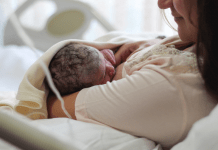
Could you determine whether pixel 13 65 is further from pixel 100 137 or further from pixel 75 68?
pixel 100 137

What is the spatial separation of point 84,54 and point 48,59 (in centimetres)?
11

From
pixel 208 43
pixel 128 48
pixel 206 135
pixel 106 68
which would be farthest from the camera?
pixel 128 48

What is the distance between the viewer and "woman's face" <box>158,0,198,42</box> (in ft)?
1.73

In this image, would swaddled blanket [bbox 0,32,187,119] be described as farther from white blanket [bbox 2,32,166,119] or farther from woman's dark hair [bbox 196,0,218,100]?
woman's dark hair [bbox 196,0,218,100]

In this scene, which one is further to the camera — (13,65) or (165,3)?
(13,65)

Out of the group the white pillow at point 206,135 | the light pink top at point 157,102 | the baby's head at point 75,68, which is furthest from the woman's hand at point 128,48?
the white pillow at point 206,135

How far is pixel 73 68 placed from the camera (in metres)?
0.63

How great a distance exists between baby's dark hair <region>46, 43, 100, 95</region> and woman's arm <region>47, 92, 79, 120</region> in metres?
0.04

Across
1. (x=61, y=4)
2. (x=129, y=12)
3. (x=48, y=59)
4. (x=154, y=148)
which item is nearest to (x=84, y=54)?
(x=48, y=59)

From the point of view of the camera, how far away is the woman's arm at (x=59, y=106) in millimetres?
599

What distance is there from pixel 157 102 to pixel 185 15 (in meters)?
0.25

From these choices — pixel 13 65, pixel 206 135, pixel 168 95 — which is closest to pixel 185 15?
pixel 168 95

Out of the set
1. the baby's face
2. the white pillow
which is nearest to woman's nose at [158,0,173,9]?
Answer: the baby's face

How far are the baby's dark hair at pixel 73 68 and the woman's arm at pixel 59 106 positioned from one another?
38 millimetres
